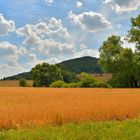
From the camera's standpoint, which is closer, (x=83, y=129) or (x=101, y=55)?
(x=83, y=129)

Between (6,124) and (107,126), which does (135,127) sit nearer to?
(107,126)

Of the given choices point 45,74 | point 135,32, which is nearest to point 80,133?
point 135,32

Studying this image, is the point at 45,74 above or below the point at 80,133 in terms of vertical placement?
above

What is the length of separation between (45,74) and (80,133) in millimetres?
115444

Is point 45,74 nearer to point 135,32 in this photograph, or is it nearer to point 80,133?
point 135,32

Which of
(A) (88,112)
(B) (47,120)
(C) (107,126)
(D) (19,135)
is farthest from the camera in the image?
(A) (88,112)

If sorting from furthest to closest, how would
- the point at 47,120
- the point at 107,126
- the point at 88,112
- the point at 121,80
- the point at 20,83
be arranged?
1. the point at 20,83
2. the point at 121,80
3. the point at 88,112
4. the point at 47,120
5. the point at 107,126

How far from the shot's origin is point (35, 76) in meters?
132

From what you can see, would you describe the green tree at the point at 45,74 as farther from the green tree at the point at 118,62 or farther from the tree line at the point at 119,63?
the green tree at the point at 118,62

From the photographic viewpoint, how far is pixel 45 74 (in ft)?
429

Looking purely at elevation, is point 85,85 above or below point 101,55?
below

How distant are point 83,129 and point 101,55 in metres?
80.5

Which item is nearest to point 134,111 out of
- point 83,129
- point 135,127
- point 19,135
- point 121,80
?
point 135,127

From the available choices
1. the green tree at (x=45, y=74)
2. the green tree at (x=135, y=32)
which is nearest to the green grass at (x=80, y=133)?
the green tree at (x=135, y=32)
